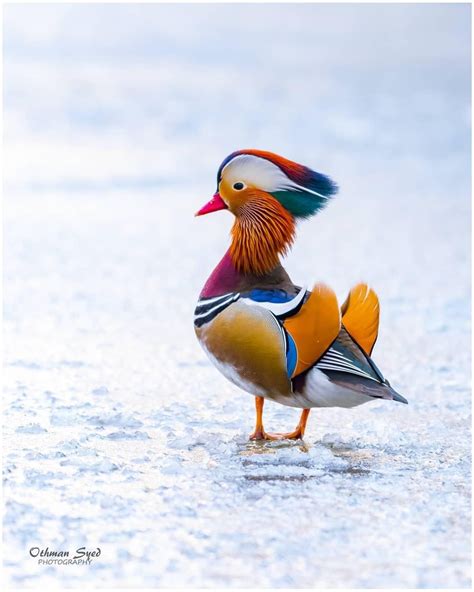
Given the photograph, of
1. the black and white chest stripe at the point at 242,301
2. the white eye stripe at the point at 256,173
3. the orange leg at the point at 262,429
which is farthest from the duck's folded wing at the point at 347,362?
the white eye stripe at the point at 256,173

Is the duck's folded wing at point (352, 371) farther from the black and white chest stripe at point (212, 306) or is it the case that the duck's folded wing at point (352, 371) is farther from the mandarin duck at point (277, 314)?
the black and white chest stripe at point (212, 306)

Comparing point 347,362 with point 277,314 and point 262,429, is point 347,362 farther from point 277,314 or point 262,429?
point 262,429

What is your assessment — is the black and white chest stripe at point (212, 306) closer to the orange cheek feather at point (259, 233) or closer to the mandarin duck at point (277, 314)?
the mandarin duck at point (277, 314)

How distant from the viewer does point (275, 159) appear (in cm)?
337

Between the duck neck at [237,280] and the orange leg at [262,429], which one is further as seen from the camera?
the orange leg at [262,429]

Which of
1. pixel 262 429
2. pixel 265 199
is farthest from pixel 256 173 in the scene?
pixel 262 429

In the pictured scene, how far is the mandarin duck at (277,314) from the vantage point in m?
3.25

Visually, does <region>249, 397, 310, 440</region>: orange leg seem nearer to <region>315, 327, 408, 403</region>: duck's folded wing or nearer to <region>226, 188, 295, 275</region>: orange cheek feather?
<region>315, 327, 408, 403</region>: duck's folded wing

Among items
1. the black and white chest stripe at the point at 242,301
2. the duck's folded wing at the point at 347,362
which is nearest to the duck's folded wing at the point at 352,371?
the duck's folded wing at the point at 347,362

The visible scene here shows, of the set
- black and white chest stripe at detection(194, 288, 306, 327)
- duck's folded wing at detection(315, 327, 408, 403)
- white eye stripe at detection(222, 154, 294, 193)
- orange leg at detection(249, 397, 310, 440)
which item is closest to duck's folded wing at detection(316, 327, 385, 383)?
duck's folded wing at detection(315, 327, 408, 403)

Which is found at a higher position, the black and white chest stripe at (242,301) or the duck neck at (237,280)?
the duck neck at (237,280)

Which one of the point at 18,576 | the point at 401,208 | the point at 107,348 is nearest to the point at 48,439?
the point at 18,576

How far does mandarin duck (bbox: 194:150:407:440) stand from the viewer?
325 cm

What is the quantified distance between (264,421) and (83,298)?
2102 mm
